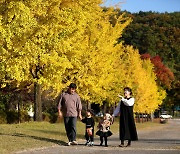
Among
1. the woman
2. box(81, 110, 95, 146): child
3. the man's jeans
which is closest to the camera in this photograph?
the woman

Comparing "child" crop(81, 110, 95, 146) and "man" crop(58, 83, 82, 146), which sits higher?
"man" crop(58, 83, 82, 146)

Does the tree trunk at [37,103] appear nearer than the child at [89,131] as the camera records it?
No

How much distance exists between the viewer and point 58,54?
64.6 feet

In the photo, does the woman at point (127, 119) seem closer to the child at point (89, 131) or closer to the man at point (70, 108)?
the child at point (89, 131)

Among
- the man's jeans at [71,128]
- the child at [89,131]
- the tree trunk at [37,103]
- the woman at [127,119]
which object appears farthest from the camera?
the tree trunk at [37,103]

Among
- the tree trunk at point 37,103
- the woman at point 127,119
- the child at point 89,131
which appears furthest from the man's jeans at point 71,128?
the tree trunk at point 37,103

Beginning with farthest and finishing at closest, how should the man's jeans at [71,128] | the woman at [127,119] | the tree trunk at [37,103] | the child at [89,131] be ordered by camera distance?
the tree trunk at [37,103], the child at [89,131], the man's jeans at [71,128], the woman at [127,119]

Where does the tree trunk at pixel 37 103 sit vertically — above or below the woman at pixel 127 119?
above

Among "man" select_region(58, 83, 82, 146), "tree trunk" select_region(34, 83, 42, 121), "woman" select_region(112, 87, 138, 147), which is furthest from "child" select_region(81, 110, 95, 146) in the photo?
"tree trunk" select_region(34, 83, 42, 121)

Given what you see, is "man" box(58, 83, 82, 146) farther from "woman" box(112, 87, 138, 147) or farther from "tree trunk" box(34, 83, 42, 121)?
"tree trunk" box(34, 83, 42, 121)

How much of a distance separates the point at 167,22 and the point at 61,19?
286ft

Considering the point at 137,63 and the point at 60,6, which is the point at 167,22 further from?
the point at 60,6

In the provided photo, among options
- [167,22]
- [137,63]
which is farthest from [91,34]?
[167,22]

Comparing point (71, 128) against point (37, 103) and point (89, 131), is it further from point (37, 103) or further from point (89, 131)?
point (37, 103)
